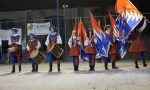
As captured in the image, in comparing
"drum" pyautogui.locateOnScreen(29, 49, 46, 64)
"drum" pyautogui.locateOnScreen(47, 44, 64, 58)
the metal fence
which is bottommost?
"drum" pyautogui.locateOnScreen(29, 49, 46, 64)

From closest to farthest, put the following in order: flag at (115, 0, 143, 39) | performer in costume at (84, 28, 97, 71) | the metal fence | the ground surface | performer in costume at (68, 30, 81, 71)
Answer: the ground surface → flag at (115, 0, 143, 39) → performer in costume at (84, 28, 97, 71) → performer in costume at (68, 30, 81, 71) → the metal fence

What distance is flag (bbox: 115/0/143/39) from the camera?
16328 mm

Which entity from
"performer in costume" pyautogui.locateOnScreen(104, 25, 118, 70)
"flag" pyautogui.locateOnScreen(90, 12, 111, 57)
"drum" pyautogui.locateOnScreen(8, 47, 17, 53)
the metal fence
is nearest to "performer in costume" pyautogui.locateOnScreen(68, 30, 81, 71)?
"flag" pyautogui.locateOnScreen(90, 12, 111, 57)

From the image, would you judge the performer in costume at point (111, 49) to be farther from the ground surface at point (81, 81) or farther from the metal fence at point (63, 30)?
the metal fence at point (63, 30)

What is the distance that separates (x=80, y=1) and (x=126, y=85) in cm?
1532

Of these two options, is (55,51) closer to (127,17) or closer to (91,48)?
(91,48)

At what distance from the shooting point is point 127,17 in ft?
54.7

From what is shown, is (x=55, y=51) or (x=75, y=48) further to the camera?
(x=55, y=51)

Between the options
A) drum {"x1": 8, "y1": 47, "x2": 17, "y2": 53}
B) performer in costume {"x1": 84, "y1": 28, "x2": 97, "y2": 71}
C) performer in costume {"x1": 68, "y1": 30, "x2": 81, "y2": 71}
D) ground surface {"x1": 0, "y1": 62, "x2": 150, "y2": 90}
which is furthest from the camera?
drum {"x1": 8, "y1": 47, "x2": 17, "y2": 53}

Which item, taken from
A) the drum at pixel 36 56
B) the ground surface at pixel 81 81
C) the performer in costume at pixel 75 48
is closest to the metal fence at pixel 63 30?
the drum at pixel 36 56

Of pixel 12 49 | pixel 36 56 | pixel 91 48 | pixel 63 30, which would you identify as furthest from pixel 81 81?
pixel 63 30

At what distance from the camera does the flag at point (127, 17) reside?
53.6ft

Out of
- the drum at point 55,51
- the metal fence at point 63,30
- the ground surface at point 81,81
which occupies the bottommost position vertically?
the ground surface at point 81,81

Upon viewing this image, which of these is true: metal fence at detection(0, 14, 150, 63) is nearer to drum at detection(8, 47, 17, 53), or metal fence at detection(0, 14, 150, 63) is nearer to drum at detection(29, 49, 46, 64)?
drum at detection(29, 49, 46, 64)
